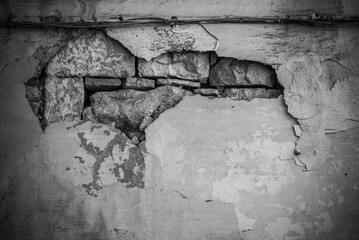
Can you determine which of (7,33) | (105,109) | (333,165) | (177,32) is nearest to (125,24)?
(177,32)

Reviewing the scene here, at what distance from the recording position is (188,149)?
2.22 meters

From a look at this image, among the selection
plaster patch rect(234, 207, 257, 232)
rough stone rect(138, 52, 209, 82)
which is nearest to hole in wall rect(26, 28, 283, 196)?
rough stone rect(138, 52, 209, 82)

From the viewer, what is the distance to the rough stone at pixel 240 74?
7.48 ft

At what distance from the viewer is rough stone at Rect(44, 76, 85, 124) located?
228cm

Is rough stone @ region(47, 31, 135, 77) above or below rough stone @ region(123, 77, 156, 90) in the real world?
above

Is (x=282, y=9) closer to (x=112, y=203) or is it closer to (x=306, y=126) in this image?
(x=306, y=126)

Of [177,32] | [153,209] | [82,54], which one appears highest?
[177,32]

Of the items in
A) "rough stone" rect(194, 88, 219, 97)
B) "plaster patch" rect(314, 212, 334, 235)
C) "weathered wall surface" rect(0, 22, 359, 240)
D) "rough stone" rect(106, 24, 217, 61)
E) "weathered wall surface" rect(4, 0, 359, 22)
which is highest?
"weathered wall surface" rect(4, 0, 359, 22)

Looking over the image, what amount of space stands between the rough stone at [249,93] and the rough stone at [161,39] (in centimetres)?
33

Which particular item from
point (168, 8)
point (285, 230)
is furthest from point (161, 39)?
point (285, 230)

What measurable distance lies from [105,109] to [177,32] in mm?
749

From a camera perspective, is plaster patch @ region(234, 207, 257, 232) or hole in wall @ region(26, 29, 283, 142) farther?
hole in wall @ region(26, 29, 283, 142)

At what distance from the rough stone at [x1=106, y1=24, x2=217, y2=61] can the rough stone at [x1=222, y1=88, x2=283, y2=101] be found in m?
0.33

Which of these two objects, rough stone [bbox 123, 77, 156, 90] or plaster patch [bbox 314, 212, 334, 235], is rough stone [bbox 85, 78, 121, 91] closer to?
rough stone [bbox 123, 77, 156, 90]
